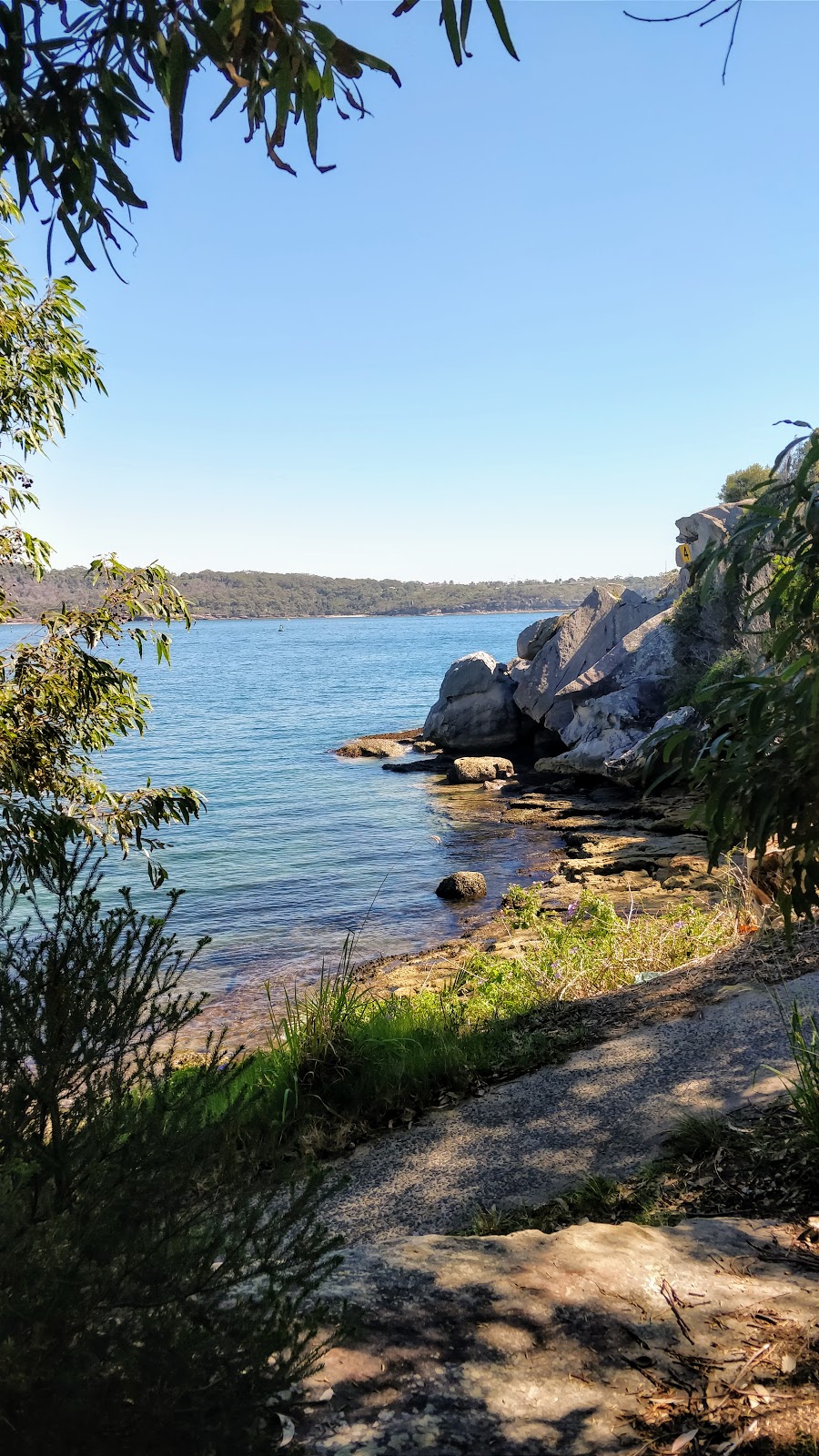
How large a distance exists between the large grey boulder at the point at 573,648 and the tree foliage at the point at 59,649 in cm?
2469

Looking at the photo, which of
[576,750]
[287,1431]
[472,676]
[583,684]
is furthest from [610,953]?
[472,676]

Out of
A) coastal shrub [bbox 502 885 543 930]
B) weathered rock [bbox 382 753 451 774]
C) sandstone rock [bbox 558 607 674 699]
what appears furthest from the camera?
weathered rock [bbox 382 753 451 774]

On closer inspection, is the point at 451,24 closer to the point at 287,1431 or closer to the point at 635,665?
the point at 287,1431

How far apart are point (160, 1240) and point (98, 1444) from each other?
1.11ft

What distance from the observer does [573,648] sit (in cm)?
3247

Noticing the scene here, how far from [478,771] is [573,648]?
6076 mm

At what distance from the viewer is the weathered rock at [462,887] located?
56.2 ft

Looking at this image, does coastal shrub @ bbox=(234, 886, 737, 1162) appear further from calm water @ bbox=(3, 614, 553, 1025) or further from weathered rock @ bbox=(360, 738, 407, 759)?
weathered rock @ bbox=(360, 738, 407, 759)

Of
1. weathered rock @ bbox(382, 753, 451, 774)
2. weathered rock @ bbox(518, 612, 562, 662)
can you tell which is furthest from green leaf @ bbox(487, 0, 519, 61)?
weathered rock @ bbox(518, 612, 562, 662)

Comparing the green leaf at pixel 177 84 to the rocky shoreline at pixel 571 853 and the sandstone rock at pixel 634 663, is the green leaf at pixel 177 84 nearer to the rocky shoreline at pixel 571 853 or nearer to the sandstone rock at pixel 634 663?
the rocky shoreline at pixel 571 853

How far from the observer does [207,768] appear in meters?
36.4

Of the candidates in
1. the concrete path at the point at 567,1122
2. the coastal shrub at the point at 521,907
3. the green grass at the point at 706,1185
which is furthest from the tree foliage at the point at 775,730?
the coastal shrub at the point at 521,907

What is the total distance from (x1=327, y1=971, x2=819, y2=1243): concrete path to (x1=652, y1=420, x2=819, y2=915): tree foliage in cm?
233

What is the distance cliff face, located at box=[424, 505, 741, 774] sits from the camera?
89.4ft
